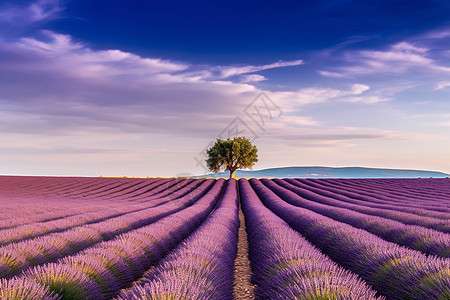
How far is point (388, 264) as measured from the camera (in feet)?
12.5

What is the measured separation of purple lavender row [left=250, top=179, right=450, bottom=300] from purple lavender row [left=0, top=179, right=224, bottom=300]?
319 centimetres

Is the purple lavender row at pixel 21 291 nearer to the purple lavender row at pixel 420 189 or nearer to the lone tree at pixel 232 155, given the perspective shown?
the purple lavender row at pixel 420 189

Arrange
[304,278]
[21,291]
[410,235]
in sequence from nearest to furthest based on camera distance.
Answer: [21,291] < [304,278] < [410,235]

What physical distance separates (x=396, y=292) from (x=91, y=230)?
5.72 metres

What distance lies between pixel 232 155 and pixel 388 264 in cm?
4642

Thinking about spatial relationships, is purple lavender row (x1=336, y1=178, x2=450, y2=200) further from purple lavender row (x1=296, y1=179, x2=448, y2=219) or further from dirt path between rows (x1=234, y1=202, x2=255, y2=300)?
dirt path between rows (x1=234, y1=202, x2=255, y2=300)

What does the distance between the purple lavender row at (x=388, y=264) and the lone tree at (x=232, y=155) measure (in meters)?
43.0

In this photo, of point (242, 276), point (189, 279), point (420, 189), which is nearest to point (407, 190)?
point (420, 189)

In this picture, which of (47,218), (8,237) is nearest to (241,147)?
(47,218)

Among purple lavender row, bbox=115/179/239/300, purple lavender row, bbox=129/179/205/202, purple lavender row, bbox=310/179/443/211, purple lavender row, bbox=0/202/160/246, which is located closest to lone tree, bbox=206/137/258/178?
purple lavender row, bbox=129/179/205/202

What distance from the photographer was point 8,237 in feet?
20.6

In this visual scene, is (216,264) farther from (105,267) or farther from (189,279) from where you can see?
(105,267)

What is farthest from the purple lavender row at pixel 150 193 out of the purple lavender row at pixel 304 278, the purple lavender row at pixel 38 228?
the purple lavender row at pixel 304 278

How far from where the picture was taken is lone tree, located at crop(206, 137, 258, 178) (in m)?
49.6
